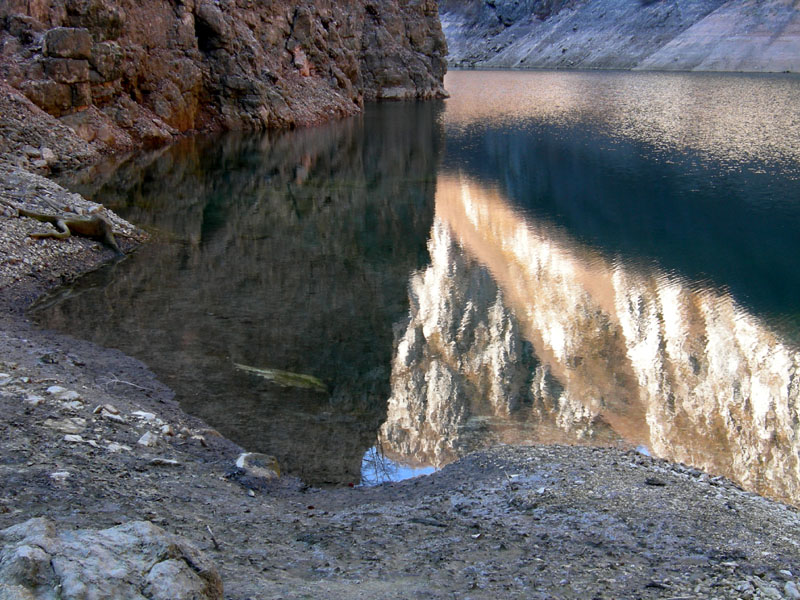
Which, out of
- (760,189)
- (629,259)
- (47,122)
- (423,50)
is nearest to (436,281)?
(629,259)

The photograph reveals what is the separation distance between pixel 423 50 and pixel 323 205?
4594 centimetres

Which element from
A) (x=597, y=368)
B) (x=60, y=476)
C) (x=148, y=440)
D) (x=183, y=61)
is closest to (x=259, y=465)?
(x=148, y=440)

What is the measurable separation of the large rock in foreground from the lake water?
401cm

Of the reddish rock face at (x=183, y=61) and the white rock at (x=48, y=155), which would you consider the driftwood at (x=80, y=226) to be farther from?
the reddish rock face at (x=183, y=61)

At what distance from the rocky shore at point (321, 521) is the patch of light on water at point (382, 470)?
0.99 ft

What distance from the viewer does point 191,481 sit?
265 inches

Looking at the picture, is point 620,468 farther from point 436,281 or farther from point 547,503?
point 436,281

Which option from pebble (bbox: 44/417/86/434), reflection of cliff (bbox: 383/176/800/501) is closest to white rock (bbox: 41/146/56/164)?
reflection of cliff (bbox: 383/176/800/501)

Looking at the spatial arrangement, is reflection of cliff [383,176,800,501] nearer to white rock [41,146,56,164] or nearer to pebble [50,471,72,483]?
pebble [50,471,72,483]

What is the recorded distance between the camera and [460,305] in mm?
14125

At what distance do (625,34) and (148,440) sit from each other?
128748 millimetres

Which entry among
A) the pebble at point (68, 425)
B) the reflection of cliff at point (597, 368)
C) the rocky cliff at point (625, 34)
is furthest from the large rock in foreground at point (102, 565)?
the rocky cliff at point (625, 34)

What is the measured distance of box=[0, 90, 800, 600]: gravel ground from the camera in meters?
4.99

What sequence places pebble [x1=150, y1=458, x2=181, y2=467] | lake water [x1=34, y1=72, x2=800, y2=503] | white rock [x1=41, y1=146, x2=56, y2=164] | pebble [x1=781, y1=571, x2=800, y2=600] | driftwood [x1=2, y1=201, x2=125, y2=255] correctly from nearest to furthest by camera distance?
pebble [x1=781, y1=571, x2=800, y2=600] → pebble [x1=150, y1=458, x2=181, y2=467] → lake water [x1=34, y1=72, x2=800, y2=503] → driftwood [x1=2, y1=201, x2=125, y2=255] → white rock [x1=41, y1=146, x2=56, y2=164]
